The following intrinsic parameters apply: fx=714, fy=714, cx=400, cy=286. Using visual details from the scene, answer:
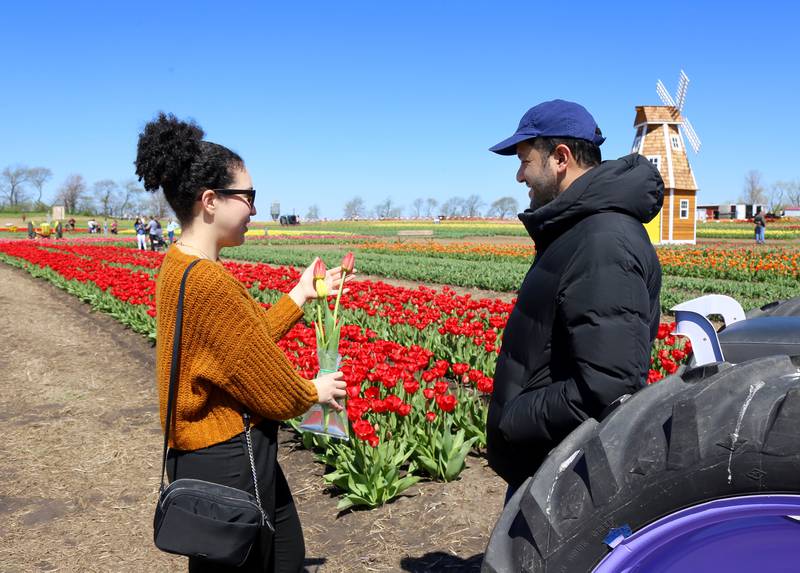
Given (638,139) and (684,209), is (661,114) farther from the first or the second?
(684,209)

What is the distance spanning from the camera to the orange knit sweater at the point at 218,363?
7.43ft

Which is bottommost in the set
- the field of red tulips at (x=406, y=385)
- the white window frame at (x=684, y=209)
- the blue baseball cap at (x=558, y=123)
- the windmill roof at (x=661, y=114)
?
the field of red tulips at (x=406, y=385)

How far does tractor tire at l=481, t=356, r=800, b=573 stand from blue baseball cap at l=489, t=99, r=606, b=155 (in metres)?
0.96

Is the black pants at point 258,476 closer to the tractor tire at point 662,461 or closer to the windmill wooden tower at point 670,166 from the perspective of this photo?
the tractor tire at point 662,461

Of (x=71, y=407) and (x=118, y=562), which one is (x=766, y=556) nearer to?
(x=118, y=562)

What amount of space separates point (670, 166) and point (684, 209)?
239 cm

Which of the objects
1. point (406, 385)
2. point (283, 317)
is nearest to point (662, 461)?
point (283, 317)

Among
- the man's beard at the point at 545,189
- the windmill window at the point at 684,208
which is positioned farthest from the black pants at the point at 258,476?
the windmill window at the point at 684,208

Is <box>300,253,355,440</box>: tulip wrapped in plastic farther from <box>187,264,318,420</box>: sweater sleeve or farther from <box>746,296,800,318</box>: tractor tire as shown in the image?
<box>746,296,800,318</box>: tractor tire

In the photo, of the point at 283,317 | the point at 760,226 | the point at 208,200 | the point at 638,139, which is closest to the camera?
the point at 208,200

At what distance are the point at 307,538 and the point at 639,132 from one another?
126 feet

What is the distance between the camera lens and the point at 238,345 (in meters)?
2.26

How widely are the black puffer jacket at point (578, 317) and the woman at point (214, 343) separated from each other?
667 millimetres

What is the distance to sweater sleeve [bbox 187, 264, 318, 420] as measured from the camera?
2.26m
